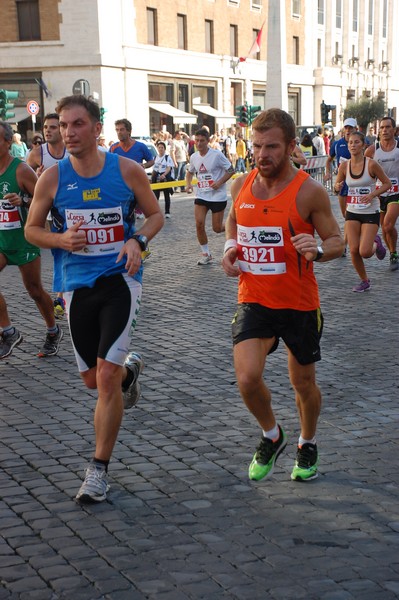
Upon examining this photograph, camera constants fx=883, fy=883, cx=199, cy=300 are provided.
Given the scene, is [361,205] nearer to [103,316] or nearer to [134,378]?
[134,378]

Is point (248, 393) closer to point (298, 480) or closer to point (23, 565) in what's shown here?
point (298, 480)

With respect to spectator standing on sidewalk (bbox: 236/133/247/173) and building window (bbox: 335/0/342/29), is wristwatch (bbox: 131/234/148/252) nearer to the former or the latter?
spectator standing on sidewalk (bbox: 236/133/247/173)

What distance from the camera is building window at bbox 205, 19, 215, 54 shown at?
50375 mm

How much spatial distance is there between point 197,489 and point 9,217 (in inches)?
149

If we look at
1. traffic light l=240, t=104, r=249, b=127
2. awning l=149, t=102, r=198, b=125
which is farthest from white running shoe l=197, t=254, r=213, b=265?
awning l=149, t=102, r=198, b=125

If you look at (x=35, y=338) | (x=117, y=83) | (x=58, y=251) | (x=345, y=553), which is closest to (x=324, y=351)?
(x=35, y=338)

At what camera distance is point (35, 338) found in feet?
27.3

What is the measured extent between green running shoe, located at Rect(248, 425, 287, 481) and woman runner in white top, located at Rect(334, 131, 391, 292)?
19.3 ft

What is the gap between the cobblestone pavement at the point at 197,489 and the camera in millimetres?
3551

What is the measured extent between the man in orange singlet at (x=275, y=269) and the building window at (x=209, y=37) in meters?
47.8

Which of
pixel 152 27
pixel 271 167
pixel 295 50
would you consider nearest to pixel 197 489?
pixel 271 167

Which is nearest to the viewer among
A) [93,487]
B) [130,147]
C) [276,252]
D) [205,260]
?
[93,487]

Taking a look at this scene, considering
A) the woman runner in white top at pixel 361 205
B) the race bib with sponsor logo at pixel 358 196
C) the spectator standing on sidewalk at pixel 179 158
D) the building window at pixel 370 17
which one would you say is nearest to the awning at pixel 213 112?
the spectator standing on sidewalk at pixel 179 158

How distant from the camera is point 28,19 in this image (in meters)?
41.1
